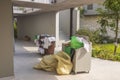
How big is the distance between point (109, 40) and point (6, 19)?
37.9 ft

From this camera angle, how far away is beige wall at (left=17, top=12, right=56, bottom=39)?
14.0m

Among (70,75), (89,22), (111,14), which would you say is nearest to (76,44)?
(70,75)

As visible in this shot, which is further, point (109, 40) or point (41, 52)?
point (109, 40)

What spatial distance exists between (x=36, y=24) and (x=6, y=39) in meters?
11.2

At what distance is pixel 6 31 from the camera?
6125mm

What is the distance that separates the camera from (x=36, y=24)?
17.2 m

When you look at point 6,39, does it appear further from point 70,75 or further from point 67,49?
point 70,75

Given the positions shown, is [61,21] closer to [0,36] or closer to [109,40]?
[109,40]

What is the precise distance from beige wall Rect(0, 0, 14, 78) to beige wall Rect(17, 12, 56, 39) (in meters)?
7.61

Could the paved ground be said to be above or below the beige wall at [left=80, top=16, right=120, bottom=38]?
below

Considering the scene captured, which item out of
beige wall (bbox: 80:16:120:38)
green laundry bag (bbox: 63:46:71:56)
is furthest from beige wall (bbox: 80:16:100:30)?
green laundry bag (bbox: 63:46:71:56)

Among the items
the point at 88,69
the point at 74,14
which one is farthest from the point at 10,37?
the point at 74,14

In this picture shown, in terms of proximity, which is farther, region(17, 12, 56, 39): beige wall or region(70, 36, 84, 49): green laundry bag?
region(17, 12, 56, 39): beige wall

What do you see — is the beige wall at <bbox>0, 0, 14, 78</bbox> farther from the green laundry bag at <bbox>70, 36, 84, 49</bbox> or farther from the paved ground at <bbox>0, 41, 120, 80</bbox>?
the green laundry bag at <bbox>70, 36, 84, 49</bbox>
